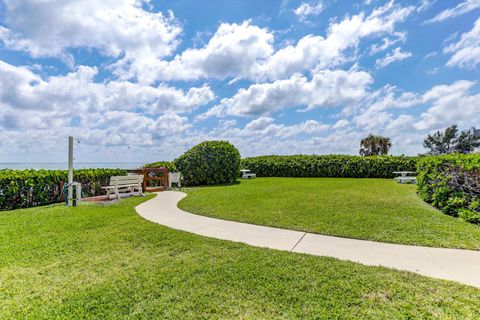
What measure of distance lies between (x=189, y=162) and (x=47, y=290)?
38.0ft

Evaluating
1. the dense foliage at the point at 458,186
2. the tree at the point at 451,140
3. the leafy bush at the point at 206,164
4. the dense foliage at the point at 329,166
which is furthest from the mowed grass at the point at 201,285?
the tree at the point at 451,140

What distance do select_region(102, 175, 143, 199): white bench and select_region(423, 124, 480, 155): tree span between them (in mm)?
31558

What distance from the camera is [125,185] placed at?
931 cm

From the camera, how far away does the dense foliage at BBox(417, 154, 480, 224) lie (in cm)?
578

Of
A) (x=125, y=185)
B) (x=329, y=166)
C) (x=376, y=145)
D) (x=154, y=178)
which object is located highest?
(x=376, y=145)

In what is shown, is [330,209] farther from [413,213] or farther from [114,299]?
[114,299]

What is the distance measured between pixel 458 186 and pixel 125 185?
32.9 feet

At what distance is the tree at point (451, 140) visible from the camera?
29491mm

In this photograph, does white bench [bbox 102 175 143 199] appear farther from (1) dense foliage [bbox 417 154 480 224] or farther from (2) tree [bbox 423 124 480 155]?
(2) tree [bbox 423 124 480 155]

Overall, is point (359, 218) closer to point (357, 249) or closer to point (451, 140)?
point (357, 249)

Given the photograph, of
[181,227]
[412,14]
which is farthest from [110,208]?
[412,14]

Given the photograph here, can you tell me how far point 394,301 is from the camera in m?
2.57

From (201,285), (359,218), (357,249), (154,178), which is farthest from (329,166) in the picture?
(201,285)

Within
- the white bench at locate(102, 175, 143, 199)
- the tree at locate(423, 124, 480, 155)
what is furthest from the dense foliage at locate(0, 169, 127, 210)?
the tree at locate(423, 124, 480, 155)
